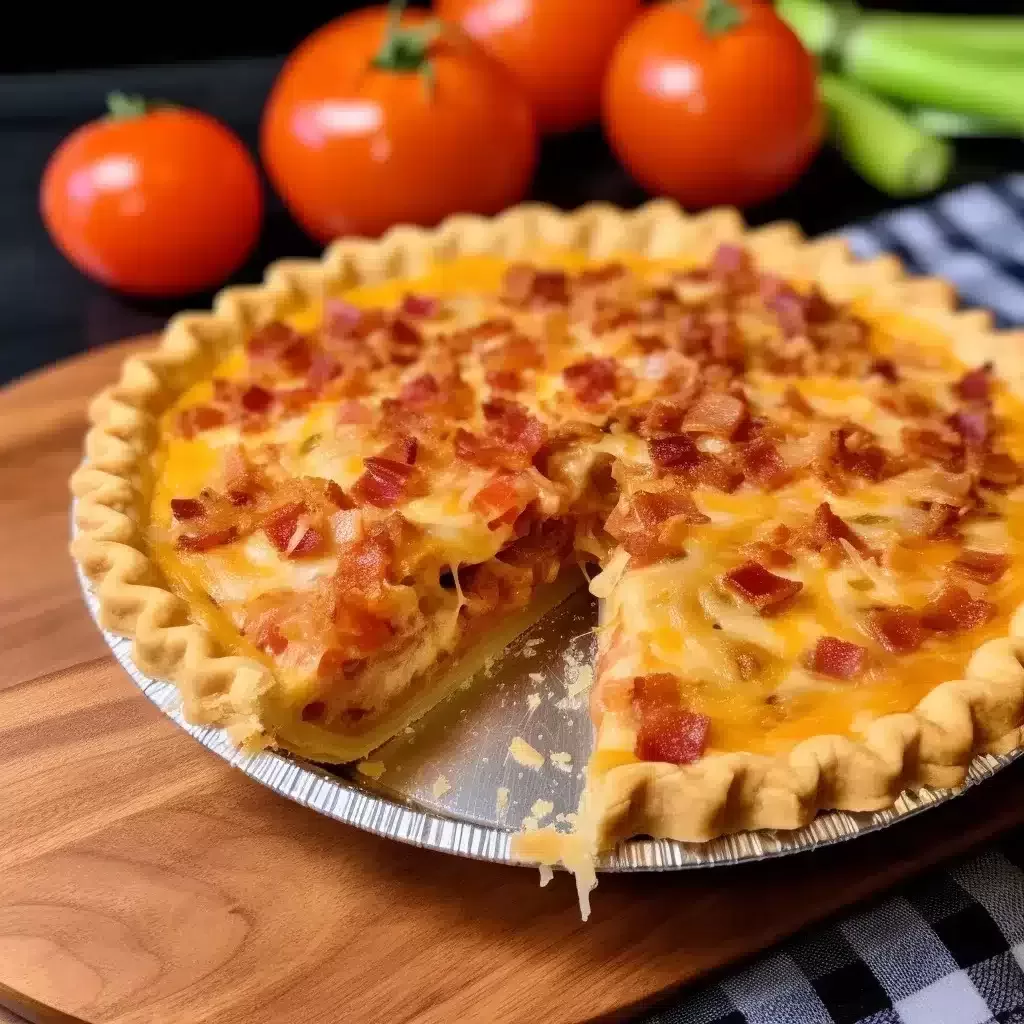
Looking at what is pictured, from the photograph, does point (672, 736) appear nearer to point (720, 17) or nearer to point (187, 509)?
point (187, 509)

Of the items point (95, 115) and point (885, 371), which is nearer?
point (885, 371)

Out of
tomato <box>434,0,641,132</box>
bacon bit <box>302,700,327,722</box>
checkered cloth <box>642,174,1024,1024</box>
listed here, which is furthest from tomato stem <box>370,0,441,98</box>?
checkered cloth <box>642,174,1024,1024</box>

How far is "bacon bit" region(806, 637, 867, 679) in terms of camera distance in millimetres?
1935

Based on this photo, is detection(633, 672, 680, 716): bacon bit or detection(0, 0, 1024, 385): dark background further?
detection(0, 0, 1024, 385): dark background

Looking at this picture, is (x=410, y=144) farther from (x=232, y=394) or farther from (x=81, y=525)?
(x=81, y=525)

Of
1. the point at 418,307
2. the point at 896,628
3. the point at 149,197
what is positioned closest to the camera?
the point at 896,628

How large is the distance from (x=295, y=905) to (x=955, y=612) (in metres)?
1.31

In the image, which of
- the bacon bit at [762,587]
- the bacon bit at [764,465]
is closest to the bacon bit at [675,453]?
the bacon bit at [764,465]

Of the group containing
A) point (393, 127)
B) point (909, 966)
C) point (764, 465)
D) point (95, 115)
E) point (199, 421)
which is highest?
point (393, 127)

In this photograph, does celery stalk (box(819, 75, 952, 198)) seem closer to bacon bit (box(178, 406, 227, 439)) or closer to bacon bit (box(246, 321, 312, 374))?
bacon bit (box(246, 321, 312, 374))

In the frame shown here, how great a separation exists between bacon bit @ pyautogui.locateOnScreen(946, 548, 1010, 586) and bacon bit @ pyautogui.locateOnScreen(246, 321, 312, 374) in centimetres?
159

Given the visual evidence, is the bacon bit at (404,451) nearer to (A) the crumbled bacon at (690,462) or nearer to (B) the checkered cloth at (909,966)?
(A) the crumbled bacon at (690,462)

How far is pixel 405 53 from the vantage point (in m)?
3.43

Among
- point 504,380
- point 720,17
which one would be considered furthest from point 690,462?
point 720,17
